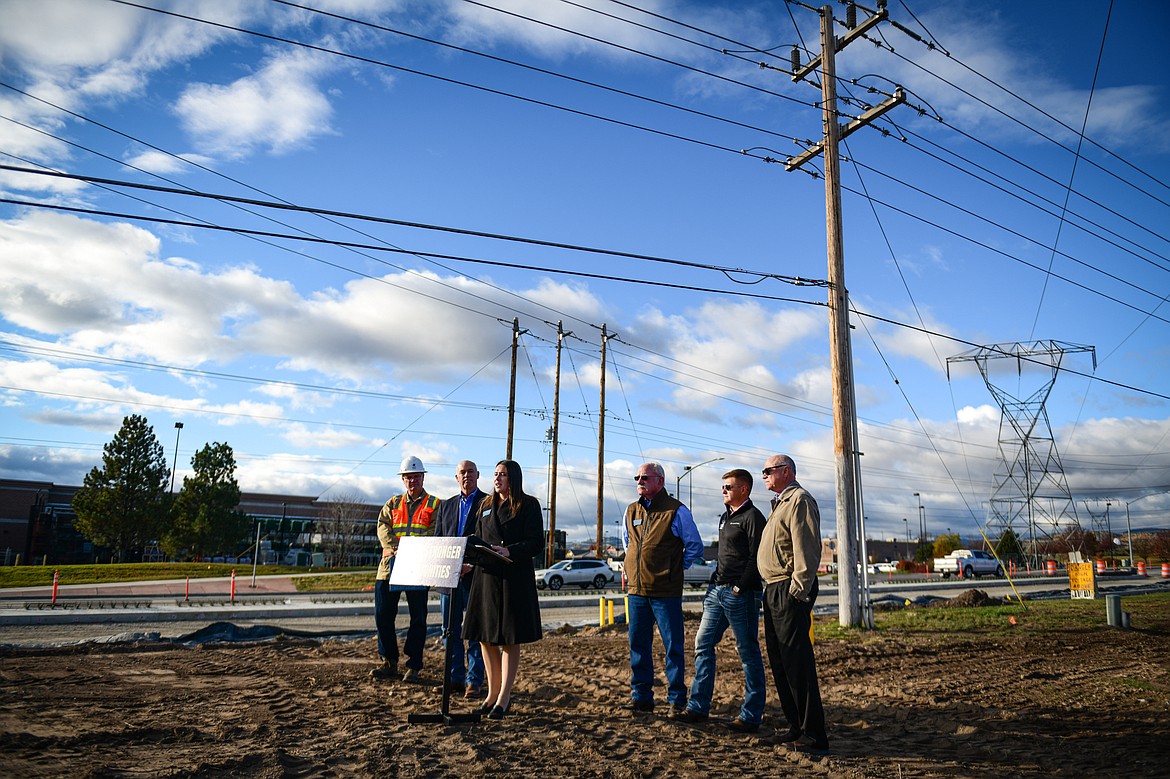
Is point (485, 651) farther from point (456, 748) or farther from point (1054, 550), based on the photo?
point (1054, 550)

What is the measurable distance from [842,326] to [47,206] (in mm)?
12613

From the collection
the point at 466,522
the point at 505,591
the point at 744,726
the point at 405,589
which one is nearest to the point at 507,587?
the point at 505,591

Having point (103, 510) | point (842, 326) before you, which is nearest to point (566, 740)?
→ point (842, 326)

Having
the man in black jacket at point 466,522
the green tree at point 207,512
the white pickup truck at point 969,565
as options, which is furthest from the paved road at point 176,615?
the green tree at point 207,512

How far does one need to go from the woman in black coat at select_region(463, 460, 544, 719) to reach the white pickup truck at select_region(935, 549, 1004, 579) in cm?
4735

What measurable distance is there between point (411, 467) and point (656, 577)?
9.53 feet

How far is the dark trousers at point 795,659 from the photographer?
5227 millimetres

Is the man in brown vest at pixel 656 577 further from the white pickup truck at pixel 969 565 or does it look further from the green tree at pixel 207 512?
the green tree at pixel 207 512

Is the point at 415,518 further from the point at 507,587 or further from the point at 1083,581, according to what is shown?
the point at 1083,581

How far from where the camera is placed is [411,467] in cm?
779

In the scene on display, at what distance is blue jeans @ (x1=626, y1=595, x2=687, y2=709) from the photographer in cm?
615

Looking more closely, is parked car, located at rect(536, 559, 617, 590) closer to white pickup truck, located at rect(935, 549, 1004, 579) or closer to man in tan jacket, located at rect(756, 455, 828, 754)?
white pickup truck, located at rect(935, 549, 1004, 579)

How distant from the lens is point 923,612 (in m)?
16.8

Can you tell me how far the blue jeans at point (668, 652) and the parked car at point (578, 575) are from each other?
89.0ft
